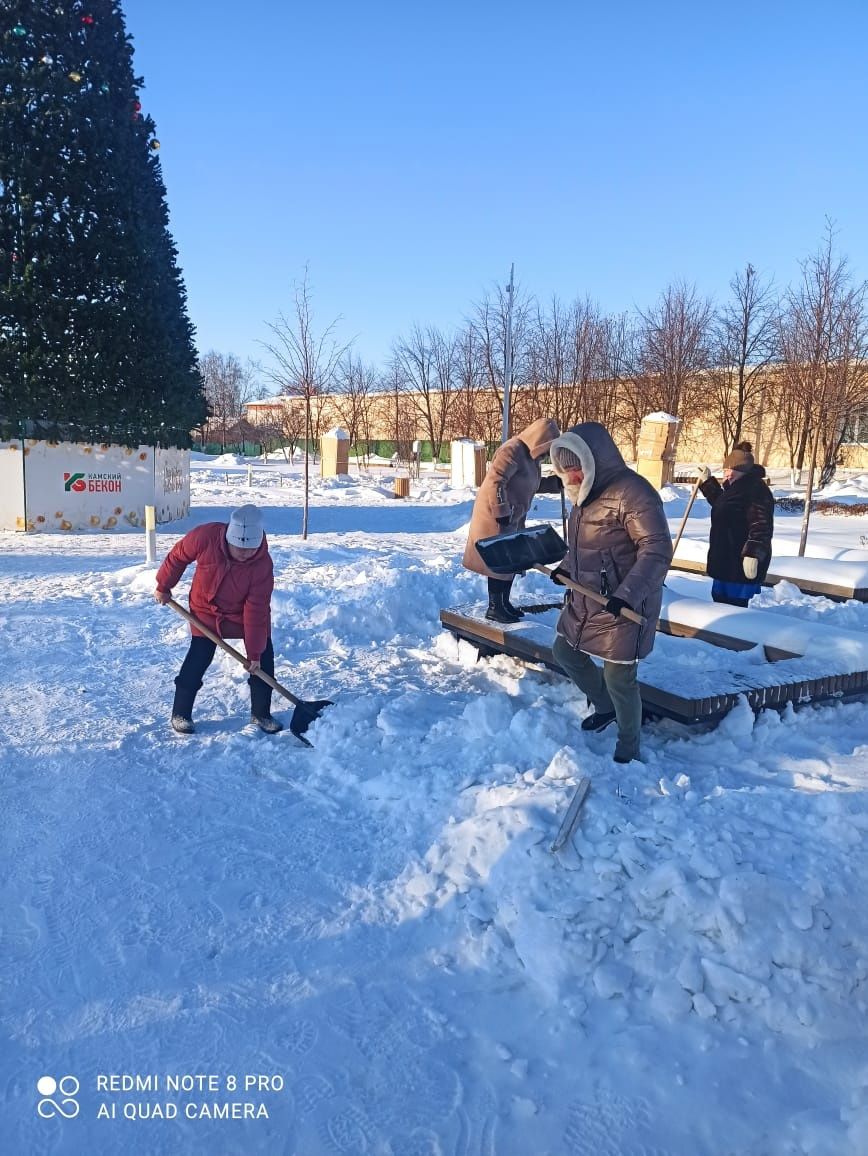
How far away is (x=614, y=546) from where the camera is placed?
Result: 4133 mm

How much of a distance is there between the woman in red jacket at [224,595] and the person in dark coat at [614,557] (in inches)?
72.1

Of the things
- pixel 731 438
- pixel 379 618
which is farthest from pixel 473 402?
pixel 379 618

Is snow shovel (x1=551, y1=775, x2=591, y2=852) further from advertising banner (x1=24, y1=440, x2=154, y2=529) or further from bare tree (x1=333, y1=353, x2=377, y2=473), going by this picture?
bare tree (x1=333, y1=353, x2=377, y2=473)

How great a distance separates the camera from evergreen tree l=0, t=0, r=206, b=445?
1249 centimetres

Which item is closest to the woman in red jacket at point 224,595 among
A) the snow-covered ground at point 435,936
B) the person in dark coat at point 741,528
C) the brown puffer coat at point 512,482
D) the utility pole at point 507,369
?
the snow-covered ground at point 435,936

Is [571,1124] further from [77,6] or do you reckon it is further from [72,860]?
[77,6]

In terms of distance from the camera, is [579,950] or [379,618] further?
[379,618]

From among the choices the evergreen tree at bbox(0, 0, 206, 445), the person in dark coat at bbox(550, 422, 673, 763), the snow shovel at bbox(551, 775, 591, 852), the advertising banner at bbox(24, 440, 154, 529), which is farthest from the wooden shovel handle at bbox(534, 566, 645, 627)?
the advertising banner at bbox(24, 440, 154, 529)

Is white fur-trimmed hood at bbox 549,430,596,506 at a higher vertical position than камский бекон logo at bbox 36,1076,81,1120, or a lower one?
higher

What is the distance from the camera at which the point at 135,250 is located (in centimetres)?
1358

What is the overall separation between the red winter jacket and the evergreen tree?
9591mm

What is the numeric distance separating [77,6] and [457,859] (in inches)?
607

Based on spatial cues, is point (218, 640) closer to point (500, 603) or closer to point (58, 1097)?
point (500, 603)

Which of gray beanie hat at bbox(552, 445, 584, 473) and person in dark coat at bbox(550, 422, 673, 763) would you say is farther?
gray beanie hat at bbox(552, 445, 584, 473)
